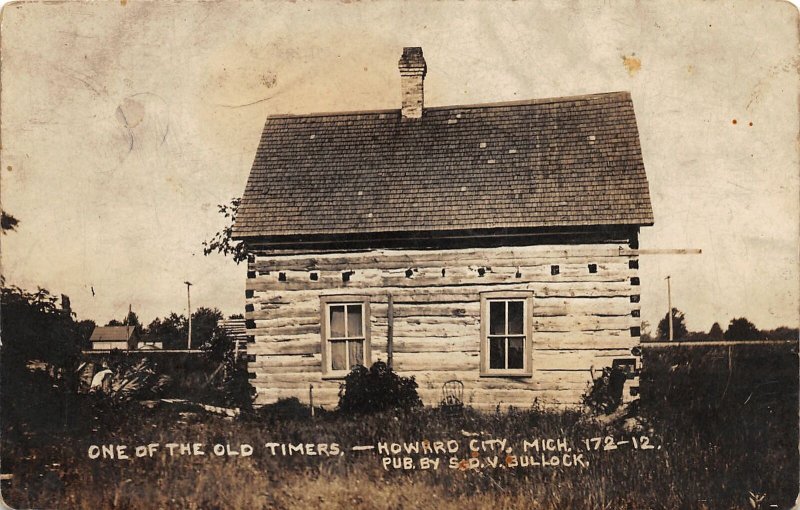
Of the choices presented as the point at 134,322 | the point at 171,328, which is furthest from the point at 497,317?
the point at 134,322

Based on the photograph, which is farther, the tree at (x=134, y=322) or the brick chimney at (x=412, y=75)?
the tree at (x=134, y=322)

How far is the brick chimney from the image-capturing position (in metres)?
→ 8.57

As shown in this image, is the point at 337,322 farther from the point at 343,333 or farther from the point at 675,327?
the point at 675,327

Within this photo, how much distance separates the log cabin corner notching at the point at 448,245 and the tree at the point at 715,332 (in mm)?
803

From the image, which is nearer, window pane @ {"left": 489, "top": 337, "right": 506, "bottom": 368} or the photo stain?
the photo stain

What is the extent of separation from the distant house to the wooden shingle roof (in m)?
1.62

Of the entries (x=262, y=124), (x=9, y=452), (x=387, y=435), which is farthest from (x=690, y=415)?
(x=9, y=452)

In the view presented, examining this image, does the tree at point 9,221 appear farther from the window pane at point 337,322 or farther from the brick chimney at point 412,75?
the brick chimney at point 412,75

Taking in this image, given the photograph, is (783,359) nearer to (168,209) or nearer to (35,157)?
(168,209)

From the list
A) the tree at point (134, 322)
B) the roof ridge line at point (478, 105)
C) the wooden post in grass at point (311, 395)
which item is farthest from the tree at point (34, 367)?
the roof ridge line at point (478, 105)

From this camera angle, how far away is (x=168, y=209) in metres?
8.80

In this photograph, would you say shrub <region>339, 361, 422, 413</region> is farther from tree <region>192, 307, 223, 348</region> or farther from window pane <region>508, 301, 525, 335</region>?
tree <region>192, 307, 223, 348</region>

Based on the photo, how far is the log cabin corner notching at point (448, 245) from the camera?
28.7 feet

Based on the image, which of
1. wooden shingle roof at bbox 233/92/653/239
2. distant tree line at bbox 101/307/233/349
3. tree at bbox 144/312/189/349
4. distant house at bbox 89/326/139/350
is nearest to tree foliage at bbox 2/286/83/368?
distant house at bbox 89/326/139/350
